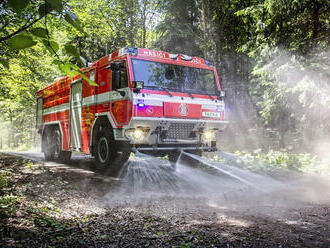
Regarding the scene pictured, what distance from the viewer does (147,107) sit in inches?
287

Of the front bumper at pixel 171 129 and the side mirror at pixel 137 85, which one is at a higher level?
the side mirror at pixel 137 85

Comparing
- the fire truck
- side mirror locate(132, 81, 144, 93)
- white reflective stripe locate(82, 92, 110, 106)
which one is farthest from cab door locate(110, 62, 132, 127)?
white reflective stripe locate(82, 92, 110, 106)

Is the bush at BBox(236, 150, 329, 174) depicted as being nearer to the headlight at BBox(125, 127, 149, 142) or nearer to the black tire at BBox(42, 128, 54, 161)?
the headlight at BBox(125, 127, 149, 142)

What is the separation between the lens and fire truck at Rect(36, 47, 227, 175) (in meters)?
7.35

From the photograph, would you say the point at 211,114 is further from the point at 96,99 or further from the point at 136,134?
the point at 96,99

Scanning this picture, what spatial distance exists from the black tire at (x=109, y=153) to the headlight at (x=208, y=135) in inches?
89.0

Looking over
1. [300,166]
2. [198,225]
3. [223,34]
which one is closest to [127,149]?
[198,225]

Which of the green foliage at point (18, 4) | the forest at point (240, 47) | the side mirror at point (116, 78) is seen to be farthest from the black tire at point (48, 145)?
the green foliage at point (18, 4)

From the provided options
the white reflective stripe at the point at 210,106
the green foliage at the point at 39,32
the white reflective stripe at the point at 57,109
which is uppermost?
the white reflective stripe at the point at 57,109

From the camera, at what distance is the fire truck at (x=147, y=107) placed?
7352 millimetres

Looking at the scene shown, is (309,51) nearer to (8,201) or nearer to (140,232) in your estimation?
(140,232)

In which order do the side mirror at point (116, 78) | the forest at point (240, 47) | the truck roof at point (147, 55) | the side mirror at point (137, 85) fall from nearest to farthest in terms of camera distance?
the side mirror at point (137, 85) → the side mirror at point (116, 78) → the truck roof at point (147, 55) → the forest at point (240, 47)

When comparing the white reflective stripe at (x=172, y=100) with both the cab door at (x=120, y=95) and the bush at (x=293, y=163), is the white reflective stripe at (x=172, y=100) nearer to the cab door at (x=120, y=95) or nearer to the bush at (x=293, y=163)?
the cab door at (x=120, y=95)

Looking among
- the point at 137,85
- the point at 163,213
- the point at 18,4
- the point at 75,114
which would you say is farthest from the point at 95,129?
the point at 18,4
